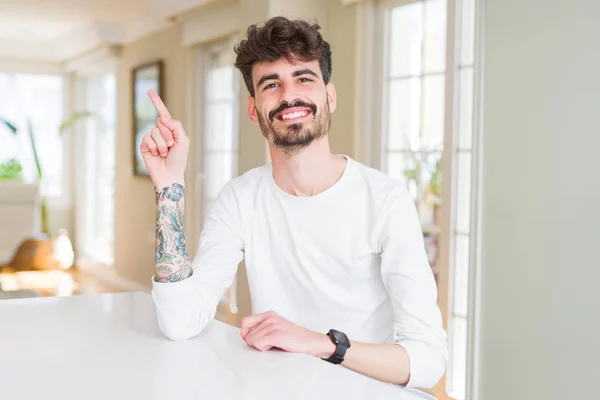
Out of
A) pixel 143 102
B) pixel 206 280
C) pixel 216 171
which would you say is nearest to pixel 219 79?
pixel 216 171

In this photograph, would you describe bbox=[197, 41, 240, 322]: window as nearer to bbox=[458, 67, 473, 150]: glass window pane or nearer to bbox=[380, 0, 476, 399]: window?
bbox=[380, 0, 476, 399]: window

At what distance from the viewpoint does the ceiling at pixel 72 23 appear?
5.98m

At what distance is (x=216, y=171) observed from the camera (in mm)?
5430

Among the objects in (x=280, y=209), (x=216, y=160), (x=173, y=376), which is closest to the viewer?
(x=173, y=376)

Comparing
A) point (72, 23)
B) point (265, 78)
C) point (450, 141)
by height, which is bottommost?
point (450, 141)

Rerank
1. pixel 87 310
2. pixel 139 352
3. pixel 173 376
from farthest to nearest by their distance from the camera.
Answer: pixel 87 310, pixel 139 352, pixel 173 376

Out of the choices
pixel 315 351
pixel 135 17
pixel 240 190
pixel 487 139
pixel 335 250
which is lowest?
pixel 315 351

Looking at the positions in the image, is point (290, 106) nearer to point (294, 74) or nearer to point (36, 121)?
point (294, 74)

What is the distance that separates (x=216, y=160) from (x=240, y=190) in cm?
374

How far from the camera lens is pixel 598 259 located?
7.68 ft

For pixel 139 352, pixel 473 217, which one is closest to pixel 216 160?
pixel 473 217

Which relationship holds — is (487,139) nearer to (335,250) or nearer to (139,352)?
(335,250)

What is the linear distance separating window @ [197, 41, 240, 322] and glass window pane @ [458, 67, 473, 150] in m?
2.23

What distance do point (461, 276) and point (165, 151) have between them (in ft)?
6.78
